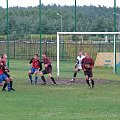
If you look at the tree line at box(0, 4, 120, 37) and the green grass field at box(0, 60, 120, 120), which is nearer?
the green grass field at box(0, 60, 120, 120)

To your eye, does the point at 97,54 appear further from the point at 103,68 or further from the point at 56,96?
the point at 56,96

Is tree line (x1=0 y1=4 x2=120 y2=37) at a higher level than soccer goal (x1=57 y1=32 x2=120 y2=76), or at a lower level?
higher

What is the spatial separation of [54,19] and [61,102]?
114ft

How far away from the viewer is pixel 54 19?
178 ft

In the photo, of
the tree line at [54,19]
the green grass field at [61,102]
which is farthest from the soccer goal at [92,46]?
the green grass field at [61,102]

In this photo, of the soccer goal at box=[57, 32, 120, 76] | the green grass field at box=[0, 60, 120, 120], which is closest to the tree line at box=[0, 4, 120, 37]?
the soccer goal at box=[57, 32, 120, 76]

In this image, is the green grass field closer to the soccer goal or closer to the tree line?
the soccer goal

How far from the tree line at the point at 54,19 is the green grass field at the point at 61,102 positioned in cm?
1761

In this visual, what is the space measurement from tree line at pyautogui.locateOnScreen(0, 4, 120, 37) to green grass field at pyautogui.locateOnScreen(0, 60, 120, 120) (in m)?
17.6

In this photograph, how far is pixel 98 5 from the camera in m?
46.3

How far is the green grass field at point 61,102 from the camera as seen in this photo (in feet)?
52.4

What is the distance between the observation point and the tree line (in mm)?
46625

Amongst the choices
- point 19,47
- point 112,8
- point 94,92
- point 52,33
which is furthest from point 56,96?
point 19,47

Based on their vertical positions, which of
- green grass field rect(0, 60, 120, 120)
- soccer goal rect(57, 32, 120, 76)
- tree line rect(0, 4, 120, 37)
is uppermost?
tree line rect(0, 4, 120, 37)
